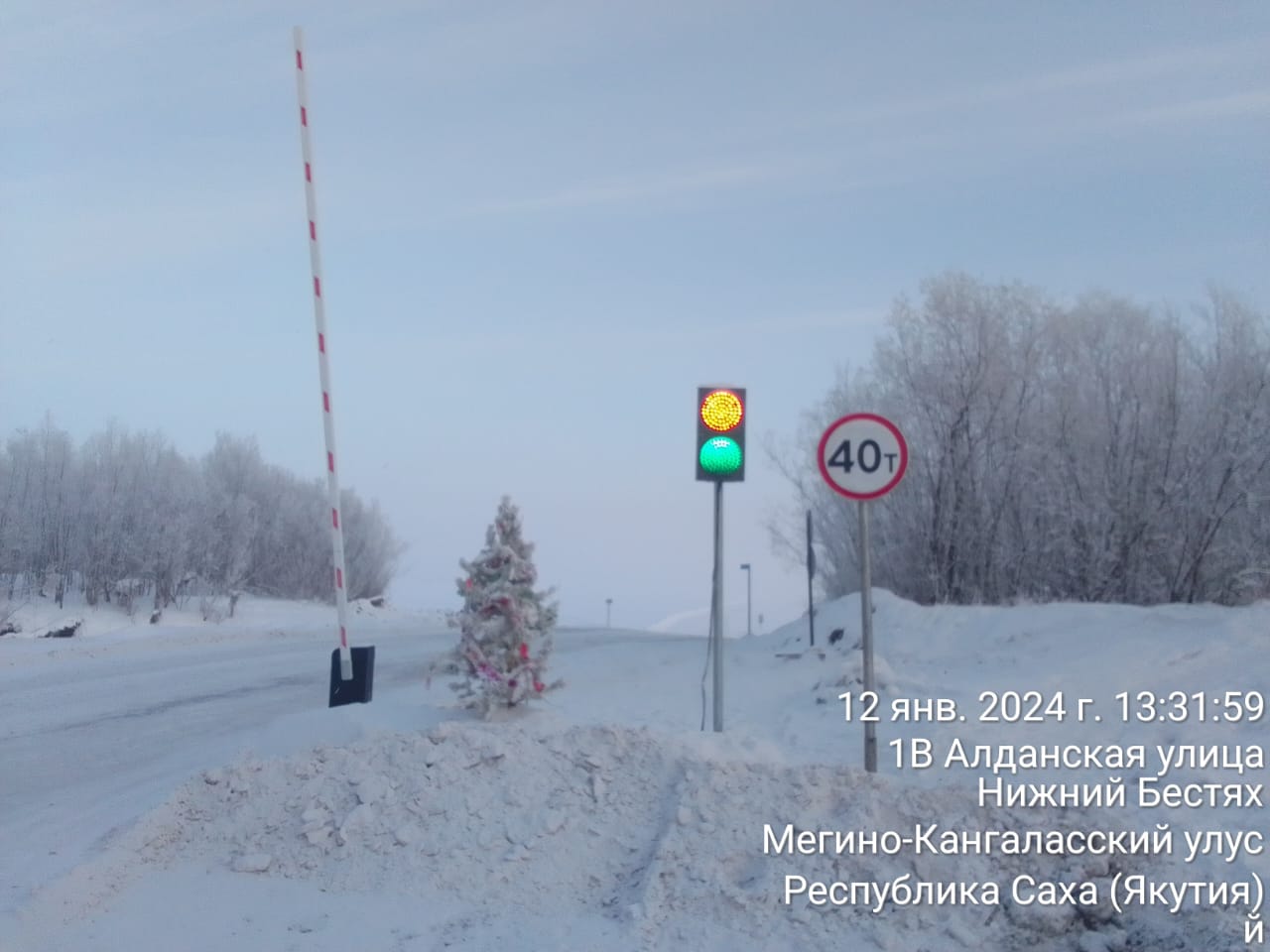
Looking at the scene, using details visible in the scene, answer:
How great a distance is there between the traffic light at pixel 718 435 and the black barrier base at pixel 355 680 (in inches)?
146

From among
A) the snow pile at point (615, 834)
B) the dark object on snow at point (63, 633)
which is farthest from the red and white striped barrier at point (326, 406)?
the dark object on snow at point (63, 633)

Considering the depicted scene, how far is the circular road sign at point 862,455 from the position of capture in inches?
303

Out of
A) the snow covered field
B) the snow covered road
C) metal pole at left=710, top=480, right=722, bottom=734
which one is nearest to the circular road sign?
metal pole at left=710, top=480, right=722, bottom=734

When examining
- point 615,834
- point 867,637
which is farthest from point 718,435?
point 615,834

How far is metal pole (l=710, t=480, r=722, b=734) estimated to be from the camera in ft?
29.1

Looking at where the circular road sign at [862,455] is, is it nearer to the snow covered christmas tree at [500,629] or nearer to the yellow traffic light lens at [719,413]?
the yellow traffic light lens at [719,413]

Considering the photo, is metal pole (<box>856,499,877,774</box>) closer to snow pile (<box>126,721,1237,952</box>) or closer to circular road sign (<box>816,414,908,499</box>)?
circular road sign (<box>816,414,908,499</box>)

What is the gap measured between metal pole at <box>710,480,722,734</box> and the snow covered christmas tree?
142 centimetres

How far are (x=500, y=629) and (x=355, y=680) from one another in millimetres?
1772

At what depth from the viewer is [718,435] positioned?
28.6ft

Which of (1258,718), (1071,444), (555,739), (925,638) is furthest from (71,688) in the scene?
(1071,444)

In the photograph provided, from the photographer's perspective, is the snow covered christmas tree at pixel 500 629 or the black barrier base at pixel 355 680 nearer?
the snow covered christmas tree at pixel 500 629

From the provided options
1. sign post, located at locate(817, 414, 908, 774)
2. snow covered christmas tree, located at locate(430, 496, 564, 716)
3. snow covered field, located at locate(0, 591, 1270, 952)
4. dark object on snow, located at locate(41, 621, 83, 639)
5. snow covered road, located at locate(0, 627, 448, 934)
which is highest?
sign post, located at locate(817, 414, 908, 774)

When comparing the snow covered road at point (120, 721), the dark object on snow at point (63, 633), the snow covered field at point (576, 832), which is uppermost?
the snow covered field at point (576, 832)
